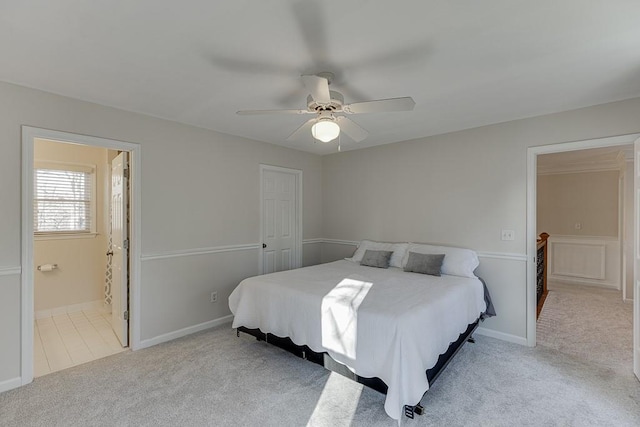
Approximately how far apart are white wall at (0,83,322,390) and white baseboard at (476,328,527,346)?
9.78 feet

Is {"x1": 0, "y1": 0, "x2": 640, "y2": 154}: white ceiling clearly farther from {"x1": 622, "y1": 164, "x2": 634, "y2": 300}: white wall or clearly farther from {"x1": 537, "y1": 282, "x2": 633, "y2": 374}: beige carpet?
{"x1": 622, "y1": 164, "x2": 634, "y2": 300}: white wall

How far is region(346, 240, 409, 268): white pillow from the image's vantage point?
157 inches

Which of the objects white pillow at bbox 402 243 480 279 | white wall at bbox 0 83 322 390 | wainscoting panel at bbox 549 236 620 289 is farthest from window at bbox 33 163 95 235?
wainscoting panel at bbox 549 236 620 289

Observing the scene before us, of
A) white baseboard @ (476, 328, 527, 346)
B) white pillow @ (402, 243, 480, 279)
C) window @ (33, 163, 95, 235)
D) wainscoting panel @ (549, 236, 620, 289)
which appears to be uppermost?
window @ (33, 163, 95, 235)

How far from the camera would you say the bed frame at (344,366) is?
2166 mm

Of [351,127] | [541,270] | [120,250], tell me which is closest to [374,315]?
[351,127]

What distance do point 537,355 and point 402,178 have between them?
8.26ft

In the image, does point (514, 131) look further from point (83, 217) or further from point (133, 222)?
point (83, 217)

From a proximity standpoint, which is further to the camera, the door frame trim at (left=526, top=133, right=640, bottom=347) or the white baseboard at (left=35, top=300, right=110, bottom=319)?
the white baseboard at (left=35, top=300, right=110, bottom=319)

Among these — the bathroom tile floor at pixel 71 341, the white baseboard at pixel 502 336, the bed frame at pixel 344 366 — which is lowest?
the bathroom tile floor at pixel 71 341

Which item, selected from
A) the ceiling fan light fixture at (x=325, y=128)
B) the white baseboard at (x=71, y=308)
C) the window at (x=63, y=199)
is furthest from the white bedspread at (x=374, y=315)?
the window at (x=63, y=199)

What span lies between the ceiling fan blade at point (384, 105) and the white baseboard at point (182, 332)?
3.04m

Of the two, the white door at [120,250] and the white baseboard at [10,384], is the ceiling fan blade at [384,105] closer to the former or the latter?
the white door at [120,250]

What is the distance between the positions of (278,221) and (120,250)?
210cm
